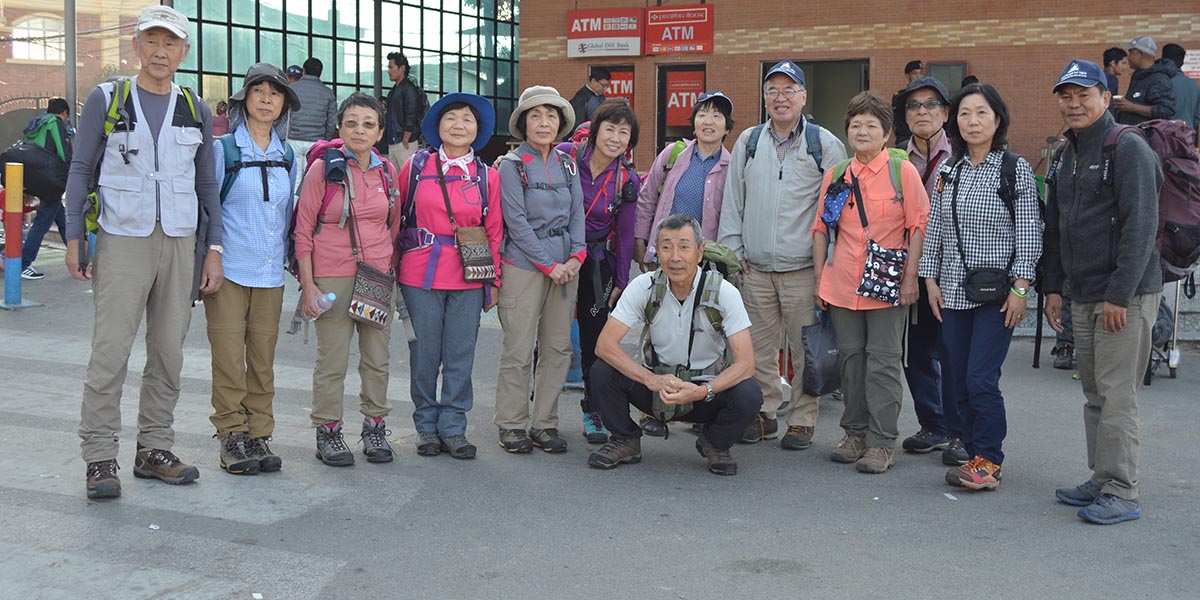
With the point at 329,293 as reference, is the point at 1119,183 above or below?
above

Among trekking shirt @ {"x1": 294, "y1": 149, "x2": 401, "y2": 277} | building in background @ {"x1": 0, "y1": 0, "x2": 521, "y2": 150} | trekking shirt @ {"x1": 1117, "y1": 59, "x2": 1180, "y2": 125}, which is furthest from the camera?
building in background @ {"x1": 0, "y1": 0, "x2": 521, "y2": 150}

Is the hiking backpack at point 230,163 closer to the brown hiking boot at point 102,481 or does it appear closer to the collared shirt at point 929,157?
the brown hiking boot at point 102,481

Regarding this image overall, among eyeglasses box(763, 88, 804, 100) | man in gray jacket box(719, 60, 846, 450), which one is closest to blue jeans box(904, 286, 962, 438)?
man in gray jacket box(719, 60, 846, 450)

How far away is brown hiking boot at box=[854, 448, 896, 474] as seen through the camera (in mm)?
5918

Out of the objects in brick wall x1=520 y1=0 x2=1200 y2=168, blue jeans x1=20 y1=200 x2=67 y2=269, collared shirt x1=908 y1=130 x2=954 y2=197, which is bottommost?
blue jeans x1=20 y1=200 x2=67 y2=269

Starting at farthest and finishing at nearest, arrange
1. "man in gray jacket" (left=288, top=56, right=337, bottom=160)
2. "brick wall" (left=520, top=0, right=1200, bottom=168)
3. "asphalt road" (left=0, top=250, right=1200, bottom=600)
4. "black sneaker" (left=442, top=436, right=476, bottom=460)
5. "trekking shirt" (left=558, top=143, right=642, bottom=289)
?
"brick wall" (left=520, top=0, right=1200, bottom=168)
"man in gray jacket" (left=288, top=56, right=337, bottom=160)
"trekking shirt" (left=558, top=143, right=642, bottom=289)
"black sneaker" (left=442, top=436, right=476, bottom=460)
"asphalt road" (left=0, top=250, right=1200, bottom=600)

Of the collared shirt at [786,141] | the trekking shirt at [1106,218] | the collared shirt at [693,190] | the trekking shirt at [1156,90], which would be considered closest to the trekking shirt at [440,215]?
the collared shirt at [693,190]

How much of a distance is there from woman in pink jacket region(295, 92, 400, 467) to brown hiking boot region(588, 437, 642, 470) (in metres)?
1.10

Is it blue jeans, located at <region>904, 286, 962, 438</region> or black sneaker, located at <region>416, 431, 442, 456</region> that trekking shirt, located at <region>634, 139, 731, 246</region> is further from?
black sneaker, located at <region>416, 431, 442, 456</region>

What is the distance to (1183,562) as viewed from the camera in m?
4.54

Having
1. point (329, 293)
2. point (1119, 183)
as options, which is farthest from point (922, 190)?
point (329, 293)

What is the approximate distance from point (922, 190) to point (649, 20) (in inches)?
651

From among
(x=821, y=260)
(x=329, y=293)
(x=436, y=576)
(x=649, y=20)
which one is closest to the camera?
(x=436, y=576)

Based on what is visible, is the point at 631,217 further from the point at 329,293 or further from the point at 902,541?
the point at 902,541
